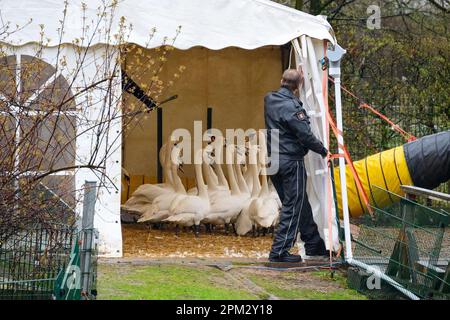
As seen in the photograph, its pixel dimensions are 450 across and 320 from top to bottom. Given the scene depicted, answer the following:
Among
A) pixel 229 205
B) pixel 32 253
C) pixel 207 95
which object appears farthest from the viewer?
pixel 207 95

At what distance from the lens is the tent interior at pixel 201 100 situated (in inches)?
559

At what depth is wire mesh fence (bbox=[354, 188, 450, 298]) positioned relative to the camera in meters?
7.57

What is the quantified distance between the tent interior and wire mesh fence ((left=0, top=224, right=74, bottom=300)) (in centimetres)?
691

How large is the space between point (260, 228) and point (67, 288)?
24.4 feet

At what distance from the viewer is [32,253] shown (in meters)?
7.39

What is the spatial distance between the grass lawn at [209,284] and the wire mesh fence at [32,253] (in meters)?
1.00

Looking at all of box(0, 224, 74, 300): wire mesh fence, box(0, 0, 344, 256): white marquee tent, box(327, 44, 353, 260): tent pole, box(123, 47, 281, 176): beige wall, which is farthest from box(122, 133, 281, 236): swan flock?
box(0, 224, 74, 300): wire mesh fence

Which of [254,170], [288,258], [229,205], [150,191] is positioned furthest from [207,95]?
[288,258]

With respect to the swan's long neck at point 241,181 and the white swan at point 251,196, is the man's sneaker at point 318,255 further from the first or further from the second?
the swan's long neck at point 241,181

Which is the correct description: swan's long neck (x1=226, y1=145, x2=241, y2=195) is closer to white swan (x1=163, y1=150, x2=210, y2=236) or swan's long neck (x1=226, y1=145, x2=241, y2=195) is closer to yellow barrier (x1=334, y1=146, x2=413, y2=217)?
white swan (x1=163, y1=150, x2=210, y2=236)

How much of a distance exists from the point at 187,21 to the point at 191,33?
156 mm

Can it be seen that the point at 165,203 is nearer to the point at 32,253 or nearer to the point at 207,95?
the point at 207,95

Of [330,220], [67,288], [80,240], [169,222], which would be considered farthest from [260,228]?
[67,288]

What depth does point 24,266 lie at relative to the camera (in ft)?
24.1
